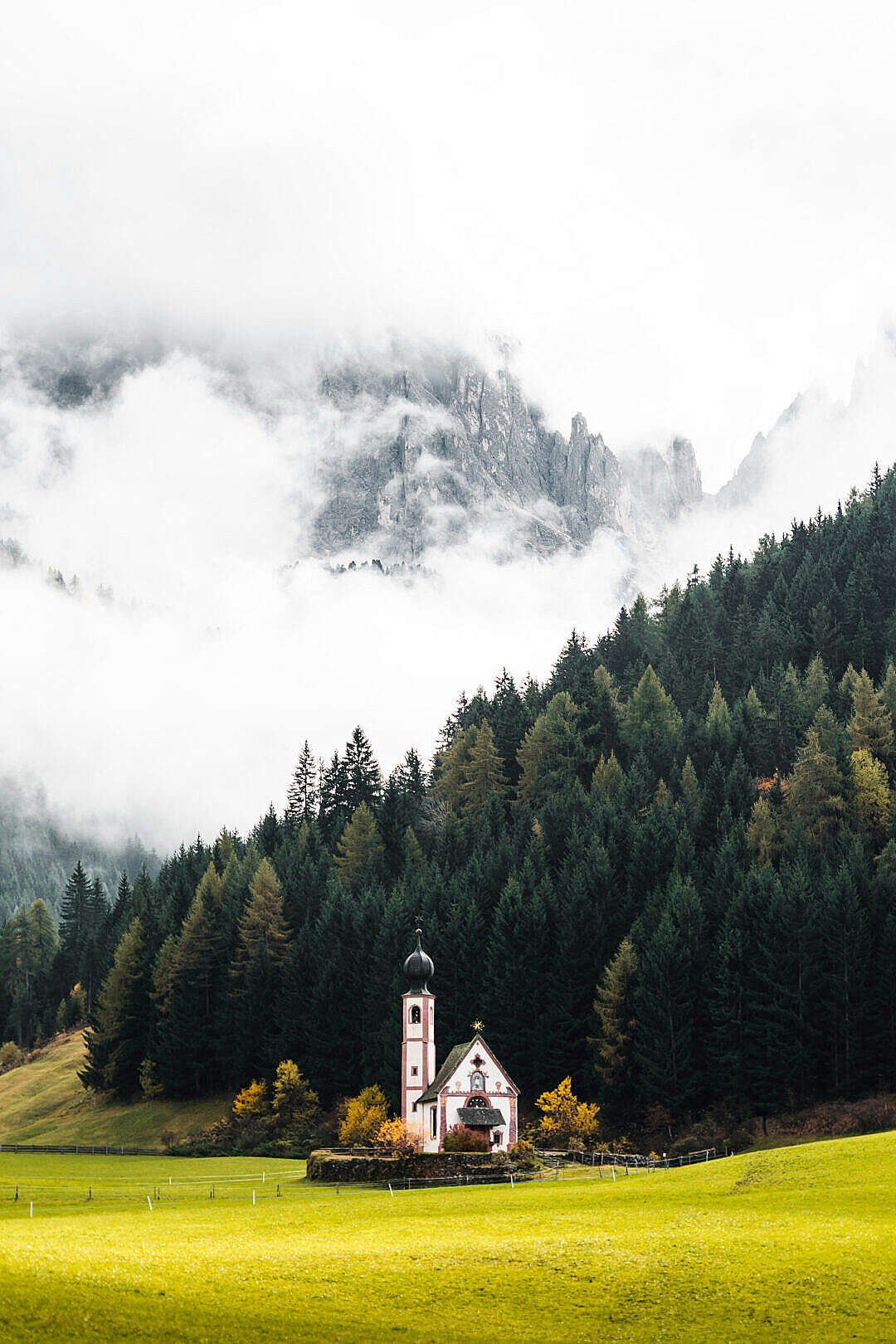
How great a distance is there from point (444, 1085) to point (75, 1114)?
56357mm

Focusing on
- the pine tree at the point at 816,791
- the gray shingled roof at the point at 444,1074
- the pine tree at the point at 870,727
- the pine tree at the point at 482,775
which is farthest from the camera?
the pine tree at the point at 482,775

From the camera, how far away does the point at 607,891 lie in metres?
101

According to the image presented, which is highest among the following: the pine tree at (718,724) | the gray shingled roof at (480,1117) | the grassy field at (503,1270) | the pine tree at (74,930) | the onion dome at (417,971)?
the pine tree at (718,724)

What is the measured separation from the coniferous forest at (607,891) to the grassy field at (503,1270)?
119 ft

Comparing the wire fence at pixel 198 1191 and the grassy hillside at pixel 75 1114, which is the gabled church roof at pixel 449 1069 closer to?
the wire fence at pixel 198 1191

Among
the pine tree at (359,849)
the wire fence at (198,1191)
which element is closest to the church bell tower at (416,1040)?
the wire fence at (198,1191)

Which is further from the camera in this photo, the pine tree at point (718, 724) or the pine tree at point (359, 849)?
the pine tree at point (359, 849)

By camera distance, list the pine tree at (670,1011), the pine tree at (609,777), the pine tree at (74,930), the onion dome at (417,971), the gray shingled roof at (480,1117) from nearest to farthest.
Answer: the gray shingled roof at (480,1117), the pine tree at (670,1011), the onion dome at (417,971), the pine tree at (609,777), the pine tree at (74,930)

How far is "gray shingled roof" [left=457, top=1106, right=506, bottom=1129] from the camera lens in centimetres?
7762

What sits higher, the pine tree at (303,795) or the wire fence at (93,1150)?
the pine tree at (303,795)

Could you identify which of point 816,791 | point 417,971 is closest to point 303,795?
point 816,791

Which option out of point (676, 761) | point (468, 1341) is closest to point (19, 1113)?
point (676, 761)

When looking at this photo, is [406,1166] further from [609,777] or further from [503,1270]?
[609,777]

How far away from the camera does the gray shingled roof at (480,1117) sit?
77.6m
